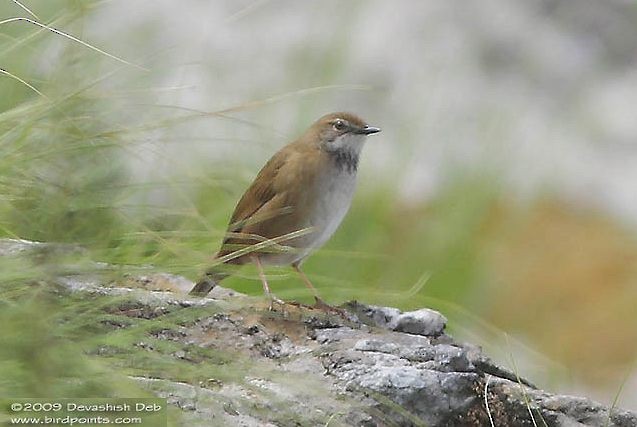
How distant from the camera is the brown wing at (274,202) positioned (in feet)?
10.3

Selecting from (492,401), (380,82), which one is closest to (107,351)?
(492,401)

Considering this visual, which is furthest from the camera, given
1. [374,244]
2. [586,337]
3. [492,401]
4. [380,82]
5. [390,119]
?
[380,82]

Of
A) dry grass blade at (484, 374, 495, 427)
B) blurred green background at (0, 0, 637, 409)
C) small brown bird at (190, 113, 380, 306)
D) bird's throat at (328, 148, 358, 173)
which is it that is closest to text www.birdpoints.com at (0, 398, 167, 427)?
blurred green background at (0, 0, 637, 409)

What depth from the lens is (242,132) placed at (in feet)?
15.6

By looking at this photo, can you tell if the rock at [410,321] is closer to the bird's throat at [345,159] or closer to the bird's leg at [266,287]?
the bird's leg at [266,287]

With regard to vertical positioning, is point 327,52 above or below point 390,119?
above

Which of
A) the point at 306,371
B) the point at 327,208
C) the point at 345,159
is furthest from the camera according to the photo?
the point at 345,159

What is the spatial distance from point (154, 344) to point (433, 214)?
8.91 feet

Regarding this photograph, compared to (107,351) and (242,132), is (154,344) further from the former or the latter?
(242,132)

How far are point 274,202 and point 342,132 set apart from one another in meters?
0.34

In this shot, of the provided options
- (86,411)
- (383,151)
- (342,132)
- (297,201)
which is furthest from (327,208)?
(383,151)

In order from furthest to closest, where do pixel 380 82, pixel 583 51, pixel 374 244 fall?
1. pixel 583 51
2. pixel 380 82
3. pixel 374 244

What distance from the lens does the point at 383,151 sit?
211 inches

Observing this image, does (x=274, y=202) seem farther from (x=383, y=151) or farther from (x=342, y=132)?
(x=383, y=151)
